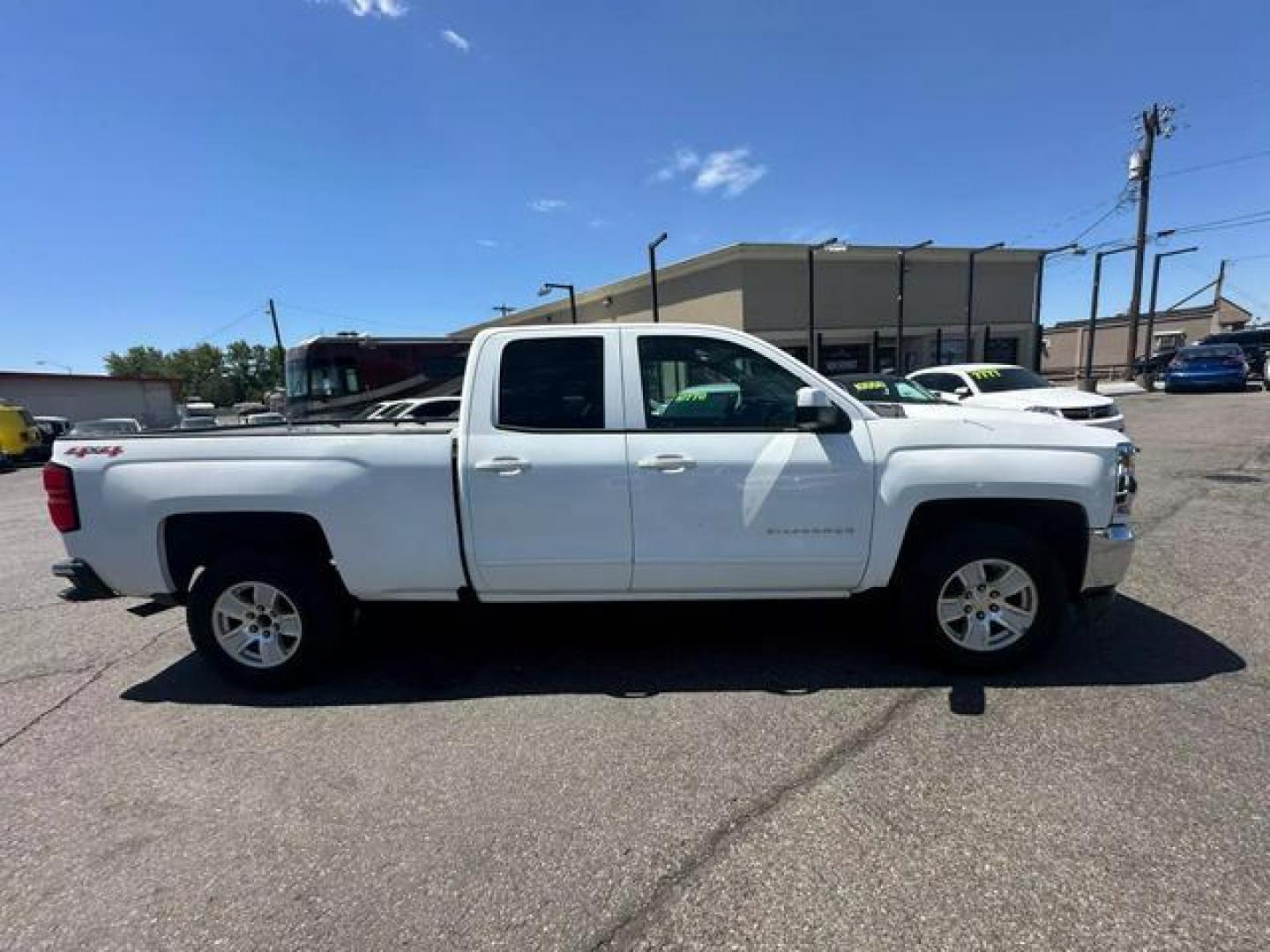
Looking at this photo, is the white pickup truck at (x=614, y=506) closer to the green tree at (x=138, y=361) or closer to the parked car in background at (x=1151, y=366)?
the parked car in background at (x=1151, y=366)

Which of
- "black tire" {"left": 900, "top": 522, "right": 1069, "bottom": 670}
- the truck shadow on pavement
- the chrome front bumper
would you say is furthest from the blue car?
"black tire" {"left": 900, "top": 522, "right": 1069, "bottom": 670}

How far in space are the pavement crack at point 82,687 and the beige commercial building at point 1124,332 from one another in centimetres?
6602

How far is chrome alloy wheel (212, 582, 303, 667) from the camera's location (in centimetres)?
346

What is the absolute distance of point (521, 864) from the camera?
2236mm

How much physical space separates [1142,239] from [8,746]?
119 ft

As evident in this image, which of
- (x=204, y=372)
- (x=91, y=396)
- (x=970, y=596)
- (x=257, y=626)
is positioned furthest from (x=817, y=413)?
(x=204, y=372)

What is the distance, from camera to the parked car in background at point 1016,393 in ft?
31.8

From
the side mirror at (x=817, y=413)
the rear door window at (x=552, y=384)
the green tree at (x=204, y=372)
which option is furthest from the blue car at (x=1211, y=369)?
the green tree at (x=204, y=372)

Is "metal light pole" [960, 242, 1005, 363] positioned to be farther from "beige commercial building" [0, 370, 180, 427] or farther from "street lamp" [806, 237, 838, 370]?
"beige commercial building" [0, 370, 180, 427]

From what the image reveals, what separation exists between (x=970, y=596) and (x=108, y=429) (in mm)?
5145

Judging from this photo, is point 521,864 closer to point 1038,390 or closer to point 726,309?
point 1038,390

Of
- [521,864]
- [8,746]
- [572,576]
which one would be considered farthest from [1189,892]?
[8,746]

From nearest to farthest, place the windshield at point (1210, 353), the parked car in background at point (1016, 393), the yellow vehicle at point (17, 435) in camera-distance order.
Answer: the parked car in background at point (1016, 393), the yellow vehicle at point (17, 435), the windshield at point (1210, 353)

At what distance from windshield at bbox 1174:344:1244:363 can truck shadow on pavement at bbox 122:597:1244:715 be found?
82.3ft
